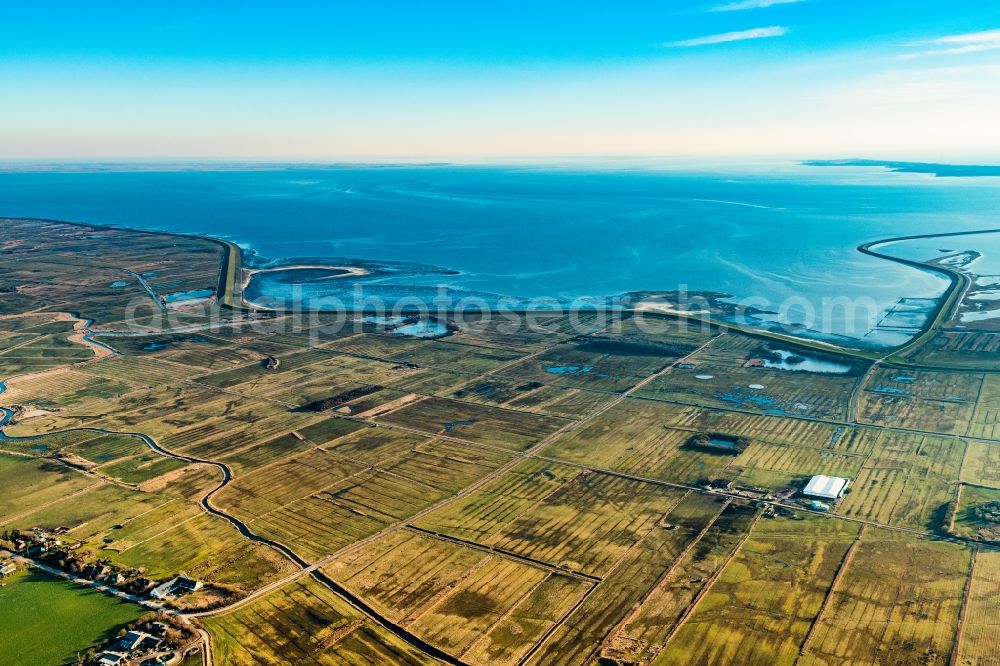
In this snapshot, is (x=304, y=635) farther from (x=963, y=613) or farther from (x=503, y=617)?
(x=963, y=613)

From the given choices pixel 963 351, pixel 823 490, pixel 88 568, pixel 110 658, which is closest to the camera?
pixel 110 658

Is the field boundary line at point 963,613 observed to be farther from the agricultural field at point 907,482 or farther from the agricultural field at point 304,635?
the agricultural field at point 304,635

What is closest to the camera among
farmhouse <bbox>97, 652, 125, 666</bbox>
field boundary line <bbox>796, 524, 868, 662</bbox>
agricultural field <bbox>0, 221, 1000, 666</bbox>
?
farmhouse <bbox>97, 652, 125, 666</bbox>

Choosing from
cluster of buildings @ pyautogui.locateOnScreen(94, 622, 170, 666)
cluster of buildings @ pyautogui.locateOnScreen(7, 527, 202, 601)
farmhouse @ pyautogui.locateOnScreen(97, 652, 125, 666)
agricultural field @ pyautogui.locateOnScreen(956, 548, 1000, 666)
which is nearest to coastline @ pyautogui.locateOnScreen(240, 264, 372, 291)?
cluster of buildings @ pyautogui.locateOnScreen(7, 527, 202, 601)

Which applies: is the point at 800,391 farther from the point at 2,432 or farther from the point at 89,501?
the point at 2,432

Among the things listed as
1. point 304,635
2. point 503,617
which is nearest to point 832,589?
point 503,617

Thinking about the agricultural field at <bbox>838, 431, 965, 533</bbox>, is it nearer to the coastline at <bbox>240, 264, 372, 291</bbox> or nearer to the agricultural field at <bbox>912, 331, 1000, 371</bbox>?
the agricultural field at <bbox>912, 331, 1000, 371</bbox>
